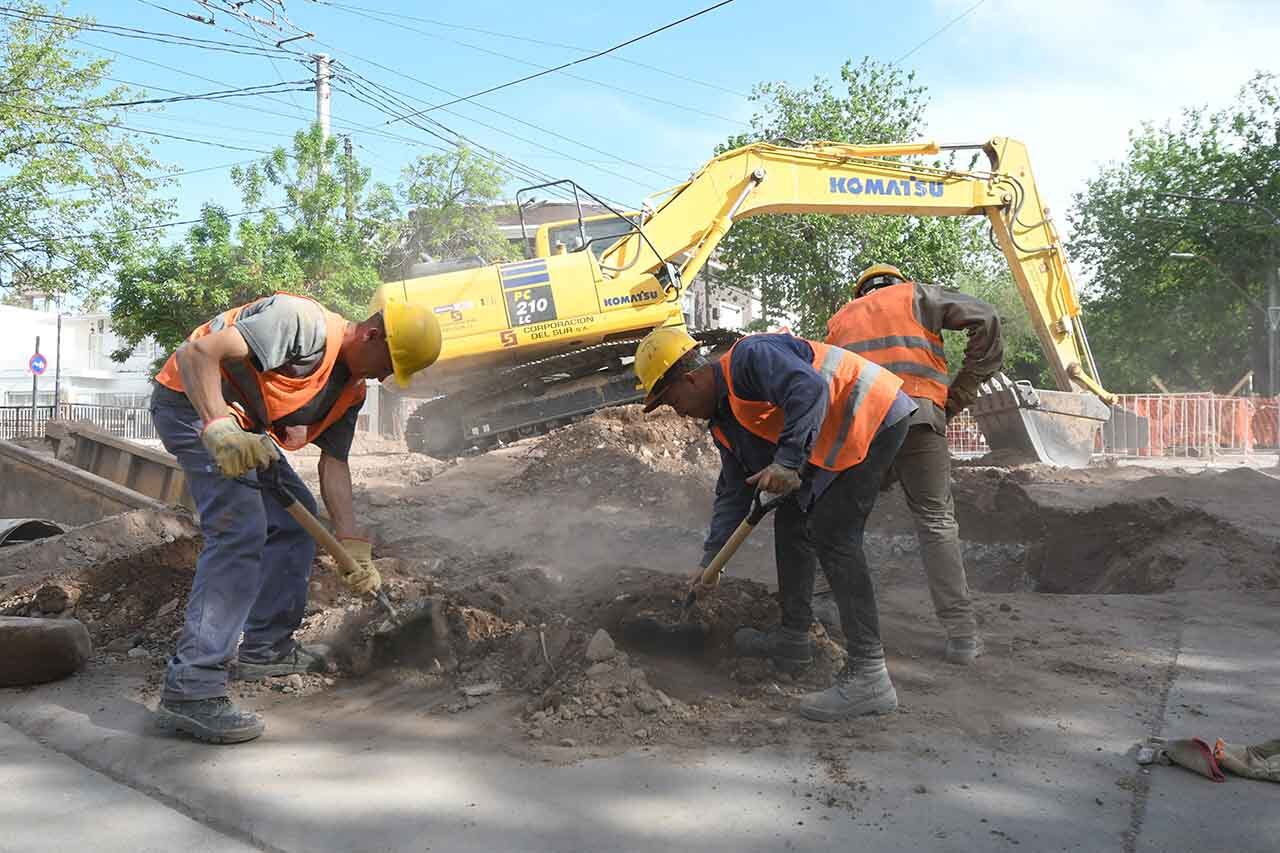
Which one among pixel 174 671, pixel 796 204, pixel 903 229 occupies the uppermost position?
pixel 903 229

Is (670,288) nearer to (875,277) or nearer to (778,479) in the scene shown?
(875,277)

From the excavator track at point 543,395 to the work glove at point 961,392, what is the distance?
6536mm

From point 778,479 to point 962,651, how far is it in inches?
53.7

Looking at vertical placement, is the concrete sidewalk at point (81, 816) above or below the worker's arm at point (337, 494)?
below

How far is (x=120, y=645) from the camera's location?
4578 millimetres

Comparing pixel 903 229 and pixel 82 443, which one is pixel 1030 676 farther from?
pixel 903 229

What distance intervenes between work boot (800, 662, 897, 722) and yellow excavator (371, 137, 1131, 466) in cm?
740

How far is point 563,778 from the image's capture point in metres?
2.96

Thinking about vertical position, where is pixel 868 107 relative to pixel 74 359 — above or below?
above

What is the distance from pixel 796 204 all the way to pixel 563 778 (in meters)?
9.00

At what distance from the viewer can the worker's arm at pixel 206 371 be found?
3.29 meters

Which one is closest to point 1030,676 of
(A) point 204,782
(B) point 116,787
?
(A) point 204,782

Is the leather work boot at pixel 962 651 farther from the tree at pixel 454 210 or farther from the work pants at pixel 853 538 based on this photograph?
the tree at pixel 454 210

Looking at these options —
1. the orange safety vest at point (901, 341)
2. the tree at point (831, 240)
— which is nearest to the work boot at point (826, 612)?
the orange safety vest at point (901, 341)
